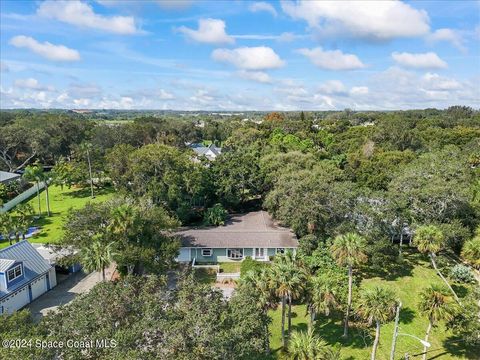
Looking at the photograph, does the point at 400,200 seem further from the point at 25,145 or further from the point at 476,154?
the point at 25,145

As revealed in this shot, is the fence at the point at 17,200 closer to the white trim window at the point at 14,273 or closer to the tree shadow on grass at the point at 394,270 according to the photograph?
the white trim window at the point at 14,273

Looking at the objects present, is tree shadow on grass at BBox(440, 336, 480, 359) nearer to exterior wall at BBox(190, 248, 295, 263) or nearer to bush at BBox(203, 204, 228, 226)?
exterior wall at BBox(190, 248, 295, 263)

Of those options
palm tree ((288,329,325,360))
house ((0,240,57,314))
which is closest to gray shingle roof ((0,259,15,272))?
house ((0,240,57,314))

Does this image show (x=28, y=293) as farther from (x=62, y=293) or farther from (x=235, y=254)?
(x=235, y=254)

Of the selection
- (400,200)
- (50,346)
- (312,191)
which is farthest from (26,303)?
(400,200)

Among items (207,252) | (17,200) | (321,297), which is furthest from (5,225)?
(321,297)
